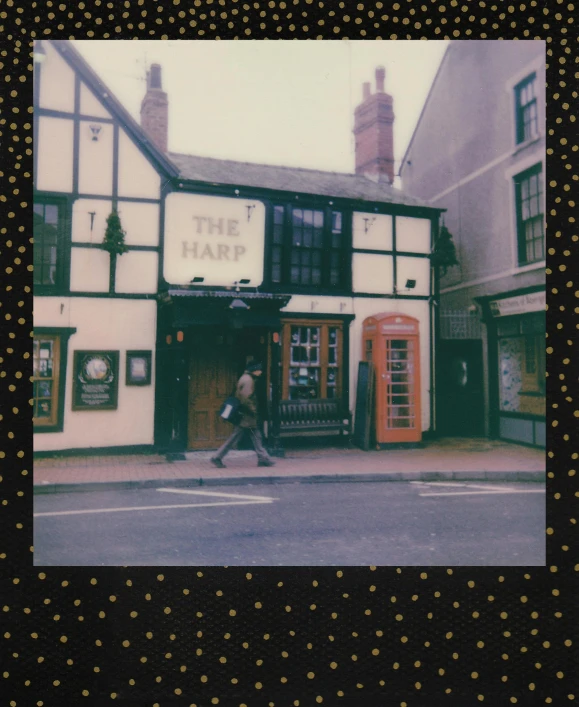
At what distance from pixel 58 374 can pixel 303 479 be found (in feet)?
8.06

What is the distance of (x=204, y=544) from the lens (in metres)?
3.51

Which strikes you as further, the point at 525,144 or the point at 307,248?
the point at 307,248

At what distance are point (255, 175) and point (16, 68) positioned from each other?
4.26 m

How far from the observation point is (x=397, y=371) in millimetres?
7012

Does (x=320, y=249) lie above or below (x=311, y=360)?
above

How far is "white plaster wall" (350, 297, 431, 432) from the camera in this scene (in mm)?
7441

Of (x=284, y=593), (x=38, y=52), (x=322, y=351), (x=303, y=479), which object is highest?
(x=38, y=52)

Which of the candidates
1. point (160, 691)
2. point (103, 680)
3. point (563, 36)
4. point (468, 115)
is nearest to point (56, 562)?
point (103, 680)

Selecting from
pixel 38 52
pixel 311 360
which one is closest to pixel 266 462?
pixel 311 360

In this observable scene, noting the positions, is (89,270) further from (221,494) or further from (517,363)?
(517,363)

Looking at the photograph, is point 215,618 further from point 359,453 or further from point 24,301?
point 359,453

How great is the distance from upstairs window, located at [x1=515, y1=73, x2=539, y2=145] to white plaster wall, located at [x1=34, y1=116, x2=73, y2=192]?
3284 millimetres

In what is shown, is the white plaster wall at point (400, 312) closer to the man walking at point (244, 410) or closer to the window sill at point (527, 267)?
the man walking at point (244, 410)

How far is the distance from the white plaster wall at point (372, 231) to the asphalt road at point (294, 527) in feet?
12.7
